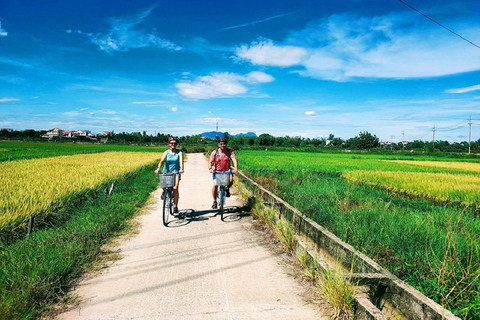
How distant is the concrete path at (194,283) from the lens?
2895 mm

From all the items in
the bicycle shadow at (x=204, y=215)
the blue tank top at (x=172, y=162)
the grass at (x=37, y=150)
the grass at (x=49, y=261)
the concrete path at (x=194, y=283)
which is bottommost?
the bicycle shadow at (x=204, y=215)

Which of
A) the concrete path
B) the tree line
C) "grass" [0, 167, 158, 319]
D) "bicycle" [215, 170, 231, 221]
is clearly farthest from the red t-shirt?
the tree line

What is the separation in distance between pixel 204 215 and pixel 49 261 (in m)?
3.82

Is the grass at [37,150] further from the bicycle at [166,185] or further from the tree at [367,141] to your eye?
the tree at [367,141]

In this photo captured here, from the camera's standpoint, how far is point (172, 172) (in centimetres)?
645

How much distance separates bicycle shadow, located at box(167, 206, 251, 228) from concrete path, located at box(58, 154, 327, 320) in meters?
0.79

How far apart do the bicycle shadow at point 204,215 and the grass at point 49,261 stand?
114 cm

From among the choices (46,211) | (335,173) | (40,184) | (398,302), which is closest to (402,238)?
(398,302)

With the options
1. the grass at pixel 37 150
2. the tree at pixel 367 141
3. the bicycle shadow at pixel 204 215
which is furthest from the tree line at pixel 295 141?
the bicycle shadow at pixel 204 215

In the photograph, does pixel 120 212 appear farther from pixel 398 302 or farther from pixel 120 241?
pixel 398 302

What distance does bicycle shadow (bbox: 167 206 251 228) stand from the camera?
6.47 metres

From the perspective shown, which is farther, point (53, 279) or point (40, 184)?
point (40, 184)

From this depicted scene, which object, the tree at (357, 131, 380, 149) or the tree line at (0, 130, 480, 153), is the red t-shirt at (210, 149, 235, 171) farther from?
the tree at (357, 131, 380, 149)

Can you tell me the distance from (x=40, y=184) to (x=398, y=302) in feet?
26.8
